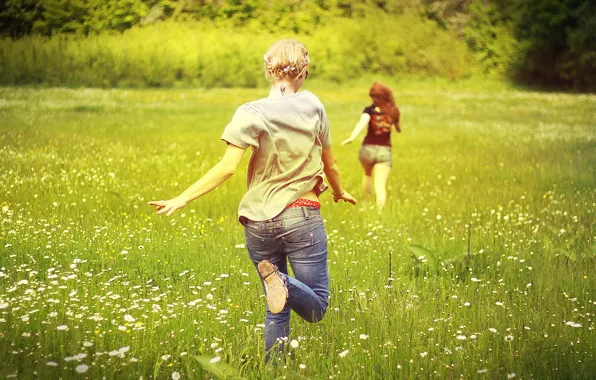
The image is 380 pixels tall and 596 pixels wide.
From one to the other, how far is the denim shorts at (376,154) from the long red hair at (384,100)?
0.31 m

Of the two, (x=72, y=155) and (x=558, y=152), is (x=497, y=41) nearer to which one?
(x=558, y=152)

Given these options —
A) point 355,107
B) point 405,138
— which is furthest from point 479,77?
point 405,138

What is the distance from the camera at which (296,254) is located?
12.2 feet

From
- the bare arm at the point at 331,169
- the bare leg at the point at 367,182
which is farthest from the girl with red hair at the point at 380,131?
the bare arm at the point at 331,169

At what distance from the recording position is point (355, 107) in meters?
19.7

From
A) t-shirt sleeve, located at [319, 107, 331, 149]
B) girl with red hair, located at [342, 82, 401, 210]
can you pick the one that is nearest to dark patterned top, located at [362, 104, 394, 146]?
girl with red hair, located at [342, 82, 401, 210]

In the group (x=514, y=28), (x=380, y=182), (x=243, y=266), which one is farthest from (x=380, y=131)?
(x=514, y=28)

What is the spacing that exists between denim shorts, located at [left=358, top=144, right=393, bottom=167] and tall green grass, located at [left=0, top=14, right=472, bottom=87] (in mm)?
Answer: 3890

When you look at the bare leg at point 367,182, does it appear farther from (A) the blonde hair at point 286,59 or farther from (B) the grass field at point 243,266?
(A) the blonde hair at point 286,59

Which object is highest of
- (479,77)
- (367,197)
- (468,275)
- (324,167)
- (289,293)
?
(324,167)

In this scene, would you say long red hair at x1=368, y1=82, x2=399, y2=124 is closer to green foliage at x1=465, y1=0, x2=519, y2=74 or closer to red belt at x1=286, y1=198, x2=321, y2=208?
red belt at x1=286, y1=198, x2=321, y2=208

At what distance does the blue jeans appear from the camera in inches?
143

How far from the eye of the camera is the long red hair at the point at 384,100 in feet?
26.5

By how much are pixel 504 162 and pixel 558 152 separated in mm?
1408
